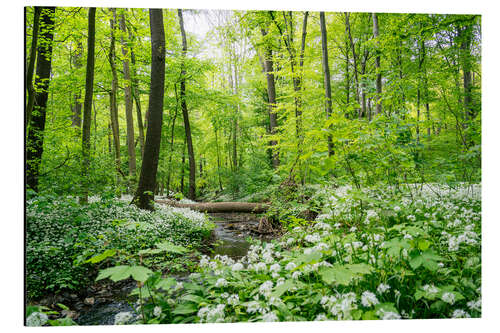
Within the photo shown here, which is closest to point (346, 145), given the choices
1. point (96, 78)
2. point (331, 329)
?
point (331, 329)

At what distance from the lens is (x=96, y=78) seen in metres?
5.45

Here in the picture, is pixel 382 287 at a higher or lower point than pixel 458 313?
higher

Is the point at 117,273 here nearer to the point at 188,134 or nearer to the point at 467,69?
the point at 467,69

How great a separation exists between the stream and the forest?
0.02 m

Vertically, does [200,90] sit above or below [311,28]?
below

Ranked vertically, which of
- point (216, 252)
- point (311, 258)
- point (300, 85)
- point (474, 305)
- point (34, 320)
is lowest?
point (216, 252)

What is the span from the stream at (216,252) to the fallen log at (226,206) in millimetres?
76

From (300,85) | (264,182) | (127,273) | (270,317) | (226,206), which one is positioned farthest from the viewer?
(226,206)

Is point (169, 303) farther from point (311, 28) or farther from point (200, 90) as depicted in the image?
point (200, 90)

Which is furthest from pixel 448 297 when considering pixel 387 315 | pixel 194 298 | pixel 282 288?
pixel 194 298

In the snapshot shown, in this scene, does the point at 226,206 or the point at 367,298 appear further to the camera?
the point at 226,206

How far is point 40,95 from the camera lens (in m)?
3.49

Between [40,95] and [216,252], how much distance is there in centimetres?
313
